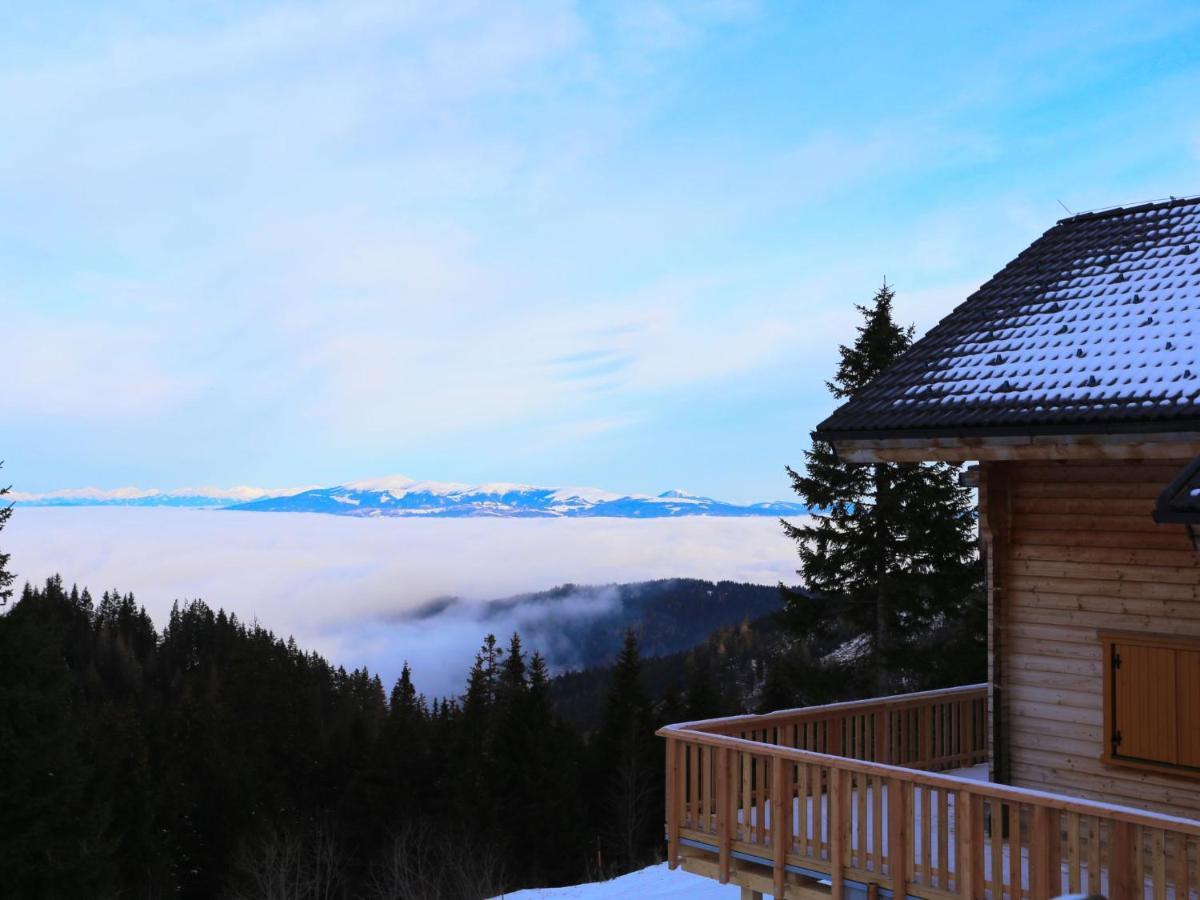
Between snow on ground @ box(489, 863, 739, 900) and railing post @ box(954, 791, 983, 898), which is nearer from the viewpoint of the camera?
railing post @ box(954, 791, 983, 898)

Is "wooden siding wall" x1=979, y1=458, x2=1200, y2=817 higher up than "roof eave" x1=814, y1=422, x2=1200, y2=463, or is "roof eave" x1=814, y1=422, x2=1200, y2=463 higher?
"roof eave" x1=814, y1=422, x2=1200, y2=463

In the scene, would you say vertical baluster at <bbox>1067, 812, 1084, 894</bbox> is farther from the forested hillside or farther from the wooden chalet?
the forested hillside

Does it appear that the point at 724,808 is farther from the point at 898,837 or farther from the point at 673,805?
the point at 898,837

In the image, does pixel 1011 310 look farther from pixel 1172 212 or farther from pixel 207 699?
pixel 207 699

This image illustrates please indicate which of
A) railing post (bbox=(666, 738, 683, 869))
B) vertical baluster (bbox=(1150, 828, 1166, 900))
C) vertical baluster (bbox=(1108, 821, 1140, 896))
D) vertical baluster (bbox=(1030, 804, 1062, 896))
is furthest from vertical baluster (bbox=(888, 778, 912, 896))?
railing post (bbox=(666, 738, 683, 869))

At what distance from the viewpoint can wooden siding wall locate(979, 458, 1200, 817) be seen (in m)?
8.09

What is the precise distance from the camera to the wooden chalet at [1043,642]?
7.48m

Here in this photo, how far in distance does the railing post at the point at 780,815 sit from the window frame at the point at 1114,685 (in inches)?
100

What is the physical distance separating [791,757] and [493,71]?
23447 millimetres

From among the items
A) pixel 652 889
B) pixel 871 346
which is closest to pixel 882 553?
pixel 871 346

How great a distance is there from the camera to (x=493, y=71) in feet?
90.5

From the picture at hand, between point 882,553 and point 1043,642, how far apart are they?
741 inches

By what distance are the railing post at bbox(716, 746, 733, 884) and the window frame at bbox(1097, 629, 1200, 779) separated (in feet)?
9.97

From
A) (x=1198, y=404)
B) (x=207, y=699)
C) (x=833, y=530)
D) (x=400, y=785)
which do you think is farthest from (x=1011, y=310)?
(x=207, y=699)
